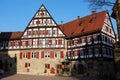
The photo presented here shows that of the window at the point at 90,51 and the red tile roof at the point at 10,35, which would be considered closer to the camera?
the window at the point at 90,51

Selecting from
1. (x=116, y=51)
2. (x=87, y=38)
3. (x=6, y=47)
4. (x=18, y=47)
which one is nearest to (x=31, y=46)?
(x=18, y=47)

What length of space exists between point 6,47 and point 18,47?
3.18m

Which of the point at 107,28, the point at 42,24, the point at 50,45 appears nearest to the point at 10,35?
the point at 42,24

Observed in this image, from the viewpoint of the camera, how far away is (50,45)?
1871 inches

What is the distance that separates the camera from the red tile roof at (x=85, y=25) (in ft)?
139

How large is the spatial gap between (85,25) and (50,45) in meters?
8.87

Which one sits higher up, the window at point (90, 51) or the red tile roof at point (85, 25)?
the red tile roof at point (85, 25)

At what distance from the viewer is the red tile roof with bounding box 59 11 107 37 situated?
42.3 metres

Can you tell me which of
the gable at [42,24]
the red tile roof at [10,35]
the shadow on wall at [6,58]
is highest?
the gable at [42,24]

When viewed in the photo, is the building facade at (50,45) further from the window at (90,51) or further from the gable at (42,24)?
the window at (90,51)

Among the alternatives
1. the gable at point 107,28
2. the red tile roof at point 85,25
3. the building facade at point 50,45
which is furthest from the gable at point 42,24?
the gable at point 107,28

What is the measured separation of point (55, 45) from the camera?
156 ft

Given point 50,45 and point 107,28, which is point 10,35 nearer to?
point 50,45

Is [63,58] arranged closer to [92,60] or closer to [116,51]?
[92,60]
